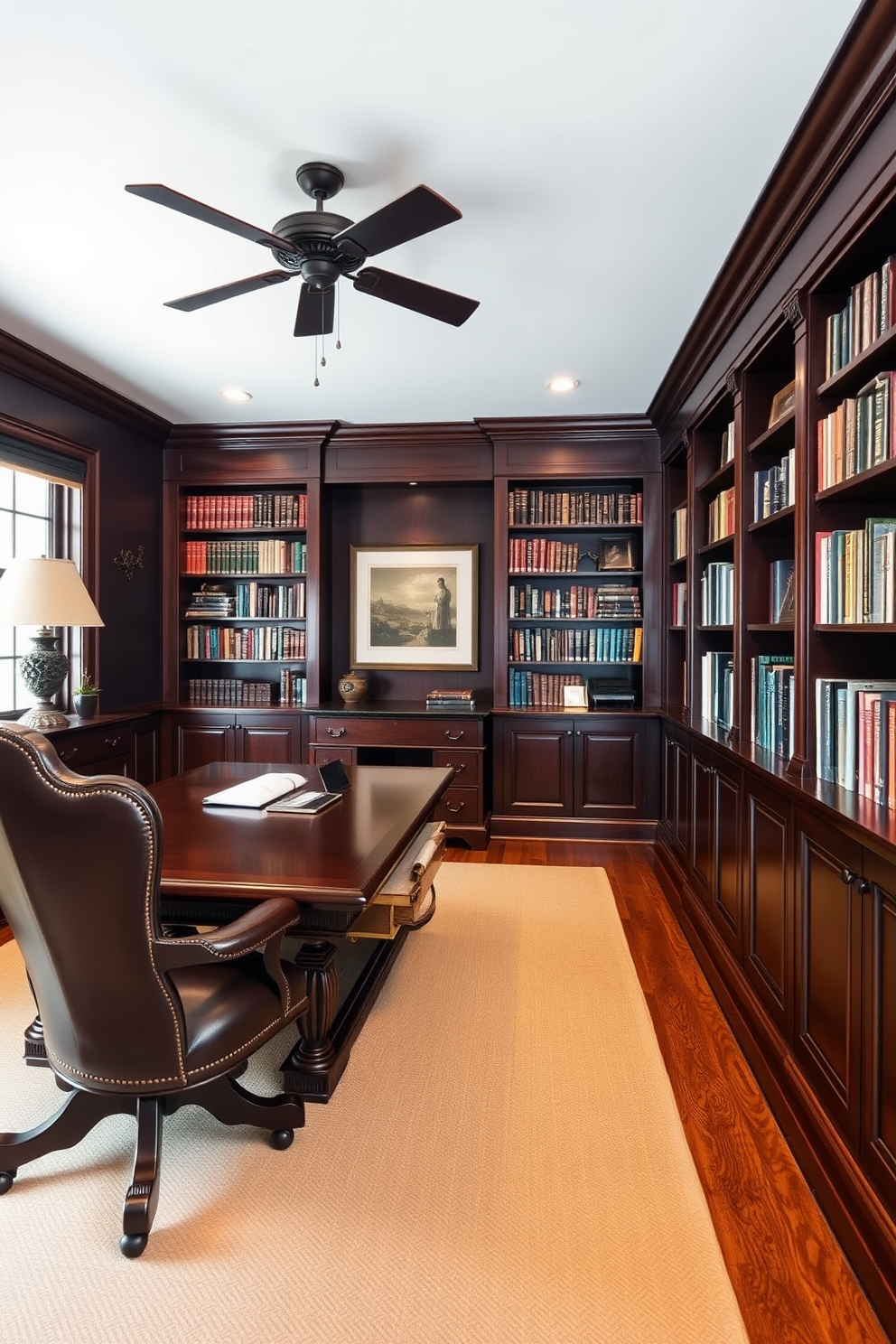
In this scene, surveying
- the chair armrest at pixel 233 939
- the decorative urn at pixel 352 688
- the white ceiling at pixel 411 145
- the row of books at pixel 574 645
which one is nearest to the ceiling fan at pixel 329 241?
the white ceiling at pixel 411 145

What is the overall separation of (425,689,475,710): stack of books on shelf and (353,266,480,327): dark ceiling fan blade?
2662mm

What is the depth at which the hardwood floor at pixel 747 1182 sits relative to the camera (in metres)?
1.40

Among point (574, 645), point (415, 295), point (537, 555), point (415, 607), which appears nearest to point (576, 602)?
point (574, 645)

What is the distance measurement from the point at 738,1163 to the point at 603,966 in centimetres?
107

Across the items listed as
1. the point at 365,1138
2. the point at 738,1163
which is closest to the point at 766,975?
the point at 738,1163

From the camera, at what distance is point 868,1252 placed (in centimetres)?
145

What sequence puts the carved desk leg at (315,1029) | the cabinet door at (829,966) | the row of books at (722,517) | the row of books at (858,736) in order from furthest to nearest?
1. the row of books at (722,517)
2. the carved desk leg at (315,1029)
3. the row of books at (858,736)
4. the cabinet door at (829,966)

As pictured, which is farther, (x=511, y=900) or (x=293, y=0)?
(x=511, y=900)

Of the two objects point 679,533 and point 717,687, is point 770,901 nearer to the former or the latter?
point 717,687

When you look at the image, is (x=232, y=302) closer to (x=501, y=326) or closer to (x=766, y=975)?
(x=501, y=326)

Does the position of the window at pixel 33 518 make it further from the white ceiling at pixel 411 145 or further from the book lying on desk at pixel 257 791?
the book lying on desk at pixel 257 791

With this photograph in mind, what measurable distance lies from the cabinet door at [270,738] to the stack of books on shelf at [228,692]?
10.1 inches

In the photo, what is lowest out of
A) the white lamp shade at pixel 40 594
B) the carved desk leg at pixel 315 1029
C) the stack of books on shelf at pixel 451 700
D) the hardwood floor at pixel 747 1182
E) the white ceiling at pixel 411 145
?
the hardwood floor at pixel 747 1182

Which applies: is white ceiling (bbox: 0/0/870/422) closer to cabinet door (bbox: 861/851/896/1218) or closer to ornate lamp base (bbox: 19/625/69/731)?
ornate lamp base (bbox: 19/625/69/731)
